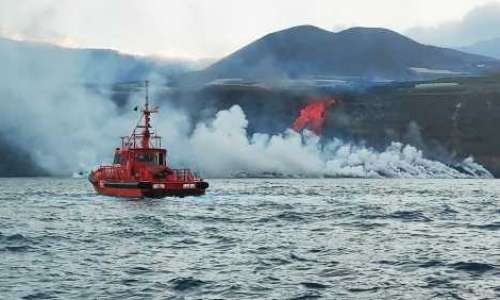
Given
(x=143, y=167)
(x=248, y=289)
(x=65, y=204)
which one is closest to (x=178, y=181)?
(x=143, y=167)

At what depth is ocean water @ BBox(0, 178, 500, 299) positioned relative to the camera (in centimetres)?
2786

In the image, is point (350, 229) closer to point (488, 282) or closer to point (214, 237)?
point (214, 237)

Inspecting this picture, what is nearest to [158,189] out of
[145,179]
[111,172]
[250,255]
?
[145,179]

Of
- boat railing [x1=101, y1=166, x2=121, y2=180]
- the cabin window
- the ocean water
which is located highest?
the cabin window

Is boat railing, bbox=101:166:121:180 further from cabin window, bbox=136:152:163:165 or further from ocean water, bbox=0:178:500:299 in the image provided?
ocean water, bbox=0:178:500:299

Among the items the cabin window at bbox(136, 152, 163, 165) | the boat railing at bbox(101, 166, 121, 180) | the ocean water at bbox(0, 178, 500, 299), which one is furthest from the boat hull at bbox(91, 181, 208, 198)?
the ocean water at bbox(0, 178, 500, 299)

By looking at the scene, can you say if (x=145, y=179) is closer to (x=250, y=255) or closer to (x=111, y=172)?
(x=111, y=172)

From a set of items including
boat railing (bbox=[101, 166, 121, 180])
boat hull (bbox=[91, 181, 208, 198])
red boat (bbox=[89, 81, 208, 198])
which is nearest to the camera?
boat hull (bbox=[91, 181, 208, 198])

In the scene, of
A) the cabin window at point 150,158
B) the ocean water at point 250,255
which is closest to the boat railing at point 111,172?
the cabin window at point 150,158

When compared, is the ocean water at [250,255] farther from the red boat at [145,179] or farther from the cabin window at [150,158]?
the cabin window at [150,158]

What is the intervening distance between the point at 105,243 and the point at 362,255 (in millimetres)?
14941

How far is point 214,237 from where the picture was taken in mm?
45062

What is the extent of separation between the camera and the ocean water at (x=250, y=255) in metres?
27.9

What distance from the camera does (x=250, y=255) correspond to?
36.8 metres
